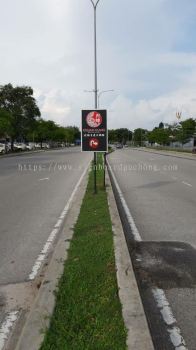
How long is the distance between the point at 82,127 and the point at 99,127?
0.55 meters

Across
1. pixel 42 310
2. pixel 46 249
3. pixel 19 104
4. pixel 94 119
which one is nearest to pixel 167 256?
pixel 46 249

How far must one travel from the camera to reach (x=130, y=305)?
15.9 ft

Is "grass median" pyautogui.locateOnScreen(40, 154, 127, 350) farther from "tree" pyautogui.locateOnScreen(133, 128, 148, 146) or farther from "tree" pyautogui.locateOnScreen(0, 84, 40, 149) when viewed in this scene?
"tree" pyautogui.locateOnScreen(133, 128, 148, 146)

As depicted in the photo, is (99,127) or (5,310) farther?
(99,127)

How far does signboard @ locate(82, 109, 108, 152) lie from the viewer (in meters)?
14.7

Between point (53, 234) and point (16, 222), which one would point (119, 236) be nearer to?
point (53, 234)

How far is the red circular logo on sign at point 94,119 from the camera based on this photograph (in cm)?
1470

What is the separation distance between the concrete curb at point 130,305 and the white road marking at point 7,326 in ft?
3.75

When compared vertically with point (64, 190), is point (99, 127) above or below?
above

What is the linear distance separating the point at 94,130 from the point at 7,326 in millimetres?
10765

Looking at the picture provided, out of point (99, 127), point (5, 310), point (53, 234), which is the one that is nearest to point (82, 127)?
point (99, 127)

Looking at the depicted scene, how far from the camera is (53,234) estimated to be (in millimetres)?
8969

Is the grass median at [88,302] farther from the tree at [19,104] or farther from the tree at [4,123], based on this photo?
the tree at [19,104]

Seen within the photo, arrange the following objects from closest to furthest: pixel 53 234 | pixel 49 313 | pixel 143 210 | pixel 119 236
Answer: pixel 49 313, pixel 119 236, pixel 53 234, pixel 143 210
